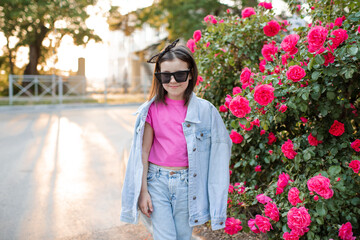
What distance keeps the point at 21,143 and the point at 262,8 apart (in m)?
6.08

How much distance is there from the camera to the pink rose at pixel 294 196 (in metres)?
2.35

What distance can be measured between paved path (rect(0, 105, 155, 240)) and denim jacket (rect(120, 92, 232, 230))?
4.70 ft

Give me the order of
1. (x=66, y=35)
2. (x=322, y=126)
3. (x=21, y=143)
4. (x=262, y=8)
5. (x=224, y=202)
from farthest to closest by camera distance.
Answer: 1. (x=66, y=35)
2. (x=21, y=143)
3. (x=262, y=8)
4. (x=322, y=126)
5. (x=224, y=202)

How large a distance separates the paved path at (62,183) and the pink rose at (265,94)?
1834mm

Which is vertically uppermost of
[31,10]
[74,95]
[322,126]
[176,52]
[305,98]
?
[31,10]

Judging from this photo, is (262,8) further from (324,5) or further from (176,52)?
(176,52)

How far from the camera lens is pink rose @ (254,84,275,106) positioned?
2318 mm

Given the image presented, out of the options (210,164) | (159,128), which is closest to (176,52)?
(159,128)

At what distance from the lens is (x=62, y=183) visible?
502cm

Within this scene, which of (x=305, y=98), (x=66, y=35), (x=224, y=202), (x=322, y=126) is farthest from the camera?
(x=66, y=35)

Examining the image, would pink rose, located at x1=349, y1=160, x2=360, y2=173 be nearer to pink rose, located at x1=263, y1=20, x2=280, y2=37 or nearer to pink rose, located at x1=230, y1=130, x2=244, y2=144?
pink rose, located at x1=230, y1=130, x2=244, y2=144

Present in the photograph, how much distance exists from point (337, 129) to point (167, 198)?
1.39 m

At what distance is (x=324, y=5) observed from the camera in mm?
2904

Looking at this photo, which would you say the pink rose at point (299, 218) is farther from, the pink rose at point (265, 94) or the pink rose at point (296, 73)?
the pink rose at point (296, 73)
